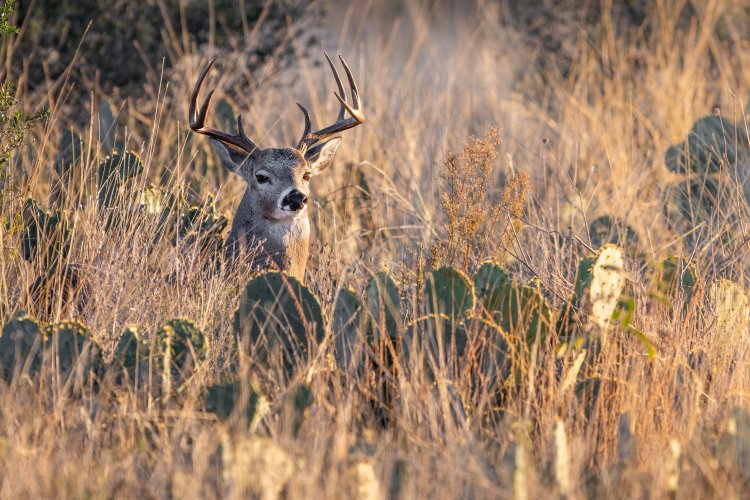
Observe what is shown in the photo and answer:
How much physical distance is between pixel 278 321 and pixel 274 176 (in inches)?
86.0

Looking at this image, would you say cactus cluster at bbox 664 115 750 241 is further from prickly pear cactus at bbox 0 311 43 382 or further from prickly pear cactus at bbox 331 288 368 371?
prickly pear cactus at bbox 0 311 43 382

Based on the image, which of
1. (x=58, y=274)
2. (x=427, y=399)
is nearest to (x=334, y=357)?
(x=427, y=399)

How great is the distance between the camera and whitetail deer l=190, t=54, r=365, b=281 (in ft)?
19.1

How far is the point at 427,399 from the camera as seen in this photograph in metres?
3.54

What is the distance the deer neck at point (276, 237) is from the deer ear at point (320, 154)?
1.30 ft

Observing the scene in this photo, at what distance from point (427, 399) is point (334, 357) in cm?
69

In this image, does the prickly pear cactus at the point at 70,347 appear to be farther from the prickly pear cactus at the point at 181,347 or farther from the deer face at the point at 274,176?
the deer face at the point at 274,176

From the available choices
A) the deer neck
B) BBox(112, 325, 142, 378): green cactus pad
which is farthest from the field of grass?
the deer neck

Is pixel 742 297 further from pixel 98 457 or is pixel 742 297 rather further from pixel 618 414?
pixel 98 457

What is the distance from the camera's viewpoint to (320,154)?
6281 mm

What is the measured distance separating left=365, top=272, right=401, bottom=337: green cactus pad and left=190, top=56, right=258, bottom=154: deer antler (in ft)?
5.95

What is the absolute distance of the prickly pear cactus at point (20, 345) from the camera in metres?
3.68

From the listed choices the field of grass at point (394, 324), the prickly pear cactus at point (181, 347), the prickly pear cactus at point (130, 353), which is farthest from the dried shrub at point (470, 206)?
the prickly pear cactus at point (130, 353)

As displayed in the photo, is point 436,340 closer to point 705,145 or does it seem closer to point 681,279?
point 681,279
